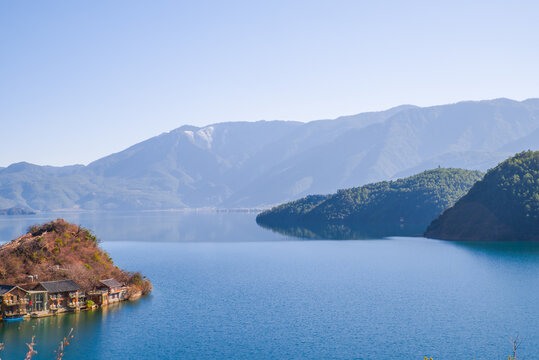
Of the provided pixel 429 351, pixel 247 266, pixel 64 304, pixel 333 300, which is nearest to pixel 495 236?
pixel 247 266

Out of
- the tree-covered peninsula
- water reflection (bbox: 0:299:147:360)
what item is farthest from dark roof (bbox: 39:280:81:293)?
water reflection (bbox: 0:299:147:360)

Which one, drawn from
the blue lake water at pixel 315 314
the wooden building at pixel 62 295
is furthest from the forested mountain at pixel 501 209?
the wooden building at pixel 62 295

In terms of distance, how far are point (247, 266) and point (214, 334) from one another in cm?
4421

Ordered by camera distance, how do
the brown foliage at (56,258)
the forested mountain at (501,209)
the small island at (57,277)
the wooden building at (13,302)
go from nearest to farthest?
the wooden building at (13,302) < the small island at (57,277) < the brown foliage at (56,258) < the forested mountain at (501,209)

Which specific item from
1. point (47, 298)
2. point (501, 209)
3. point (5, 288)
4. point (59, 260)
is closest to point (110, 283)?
point (59, 260)

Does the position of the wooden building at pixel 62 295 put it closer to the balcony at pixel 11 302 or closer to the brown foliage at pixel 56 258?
the brown foliage at pixel 56 258

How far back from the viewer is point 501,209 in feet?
461

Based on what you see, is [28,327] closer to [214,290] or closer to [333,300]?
[214,290]

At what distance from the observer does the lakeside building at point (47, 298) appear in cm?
5606

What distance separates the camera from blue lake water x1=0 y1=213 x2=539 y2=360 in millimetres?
46906

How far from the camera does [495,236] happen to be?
134 m

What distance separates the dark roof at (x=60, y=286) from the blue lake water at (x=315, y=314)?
131 inches

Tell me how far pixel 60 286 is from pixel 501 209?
11568 cm

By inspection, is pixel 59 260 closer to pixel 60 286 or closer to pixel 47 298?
pixel 60 286
